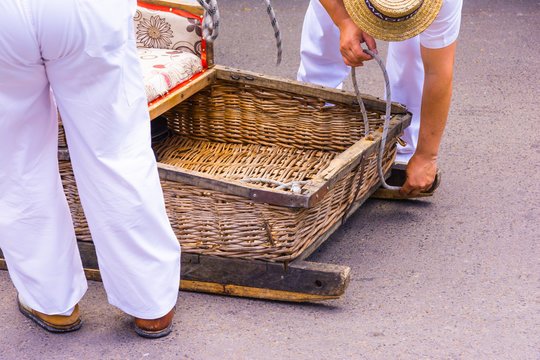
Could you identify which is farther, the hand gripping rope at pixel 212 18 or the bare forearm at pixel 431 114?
the bare forearm at pixel 431 114

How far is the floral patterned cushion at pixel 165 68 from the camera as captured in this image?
6.86 ft

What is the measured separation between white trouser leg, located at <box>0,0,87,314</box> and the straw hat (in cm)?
85

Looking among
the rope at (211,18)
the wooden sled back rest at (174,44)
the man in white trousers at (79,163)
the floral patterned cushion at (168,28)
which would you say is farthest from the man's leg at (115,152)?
the floral patterned cushion at (168,28)

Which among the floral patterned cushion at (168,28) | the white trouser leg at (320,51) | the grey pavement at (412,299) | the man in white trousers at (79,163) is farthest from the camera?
the white trouser leg at (320,51)

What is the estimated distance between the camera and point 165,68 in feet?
7.12

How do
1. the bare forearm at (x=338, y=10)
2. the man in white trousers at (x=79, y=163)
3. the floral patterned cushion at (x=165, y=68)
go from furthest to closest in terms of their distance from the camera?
the floral patterned cushion at (x=165, y=68) < the bare forearm at (x=338, y=10) < the man in white trousers at (x=79, y=163)

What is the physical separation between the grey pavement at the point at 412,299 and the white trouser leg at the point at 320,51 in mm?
552

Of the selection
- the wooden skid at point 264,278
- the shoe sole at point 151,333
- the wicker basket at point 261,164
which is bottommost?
the shoe sole at point 151,333

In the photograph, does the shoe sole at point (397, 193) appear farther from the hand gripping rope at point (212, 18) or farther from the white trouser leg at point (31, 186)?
the white trouser leg at point (31, 186)

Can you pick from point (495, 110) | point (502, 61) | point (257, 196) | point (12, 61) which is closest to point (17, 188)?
point (12, 61)

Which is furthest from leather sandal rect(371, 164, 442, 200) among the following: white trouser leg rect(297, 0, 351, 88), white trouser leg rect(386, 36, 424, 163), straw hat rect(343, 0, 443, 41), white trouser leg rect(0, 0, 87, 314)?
white trouser leg rect(0, 0, 87, 314)

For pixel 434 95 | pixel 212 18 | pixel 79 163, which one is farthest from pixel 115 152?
pixel 434 95

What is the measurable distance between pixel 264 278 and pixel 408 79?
1.00 meters

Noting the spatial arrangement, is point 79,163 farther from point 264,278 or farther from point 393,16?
point 393,16
